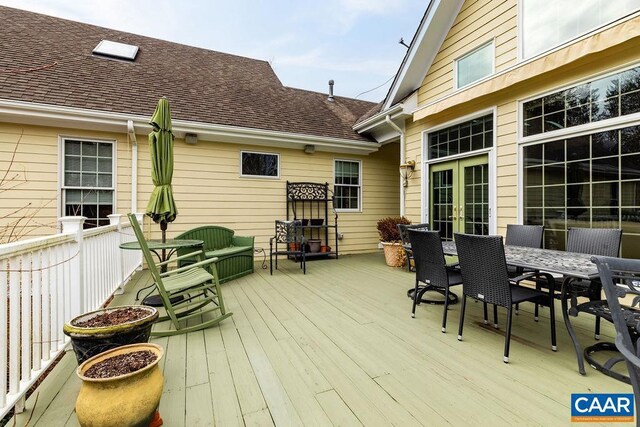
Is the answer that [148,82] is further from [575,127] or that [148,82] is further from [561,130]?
[575,127]

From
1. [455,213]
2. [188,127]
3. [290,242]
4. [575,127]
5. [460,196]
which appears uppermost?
[188,127]

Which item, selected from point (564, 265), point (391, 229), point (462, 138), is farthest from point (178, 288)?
point (462, 138)

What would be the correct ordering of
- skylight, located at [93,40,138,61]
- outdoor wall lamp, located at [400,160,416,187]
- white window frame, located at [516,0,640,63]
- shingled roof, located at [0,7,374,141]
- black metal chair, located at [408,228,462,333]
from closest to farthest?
black metal chair, located at [408,228,462,333], white window frame, located at [516,0,640,63], shingled roof, located at [0,7,374,141], outdoor wall lamp, located at [400,160,416,187], skylight, located at [93,40,138,61]

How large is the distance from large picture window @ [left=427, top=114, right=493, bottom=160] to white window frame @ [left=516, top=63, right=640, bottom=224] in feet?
1.60

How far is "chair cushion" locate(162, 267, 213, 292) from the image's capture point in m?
2.62

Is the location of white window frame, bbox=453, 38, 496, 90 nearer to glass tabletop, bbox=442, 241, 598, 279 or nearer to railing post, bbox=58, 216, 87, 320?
glass tabletop, bbox=442, 241, 598, 279

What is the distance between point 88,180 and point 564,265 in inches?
270

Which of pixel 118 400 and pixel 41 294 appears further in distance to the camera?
pixel 41 294

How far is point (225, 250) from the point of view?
4770mm

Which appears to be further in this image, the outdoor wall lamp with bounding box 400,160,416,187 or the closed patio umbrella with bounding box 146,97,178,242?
the outdoor wall lamp with bounding box 400,160,416,187

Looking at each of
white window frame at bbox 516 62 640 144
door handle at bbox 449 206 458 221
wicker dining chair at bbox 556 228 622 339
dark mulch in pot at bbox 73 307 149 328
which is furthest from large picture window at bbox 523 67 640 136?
dark mulch in pot at bbox 73 307 149 328

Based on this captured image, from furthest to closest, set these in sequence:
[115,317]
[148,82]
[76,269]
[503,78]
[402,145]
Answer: [402,145] → [148,82] → [503,78] → [76,269] → [115,317]

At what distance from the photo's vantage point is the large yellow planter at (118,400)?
128 cm

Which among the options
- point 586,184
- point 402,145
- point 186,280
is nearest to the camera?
point 186,280
